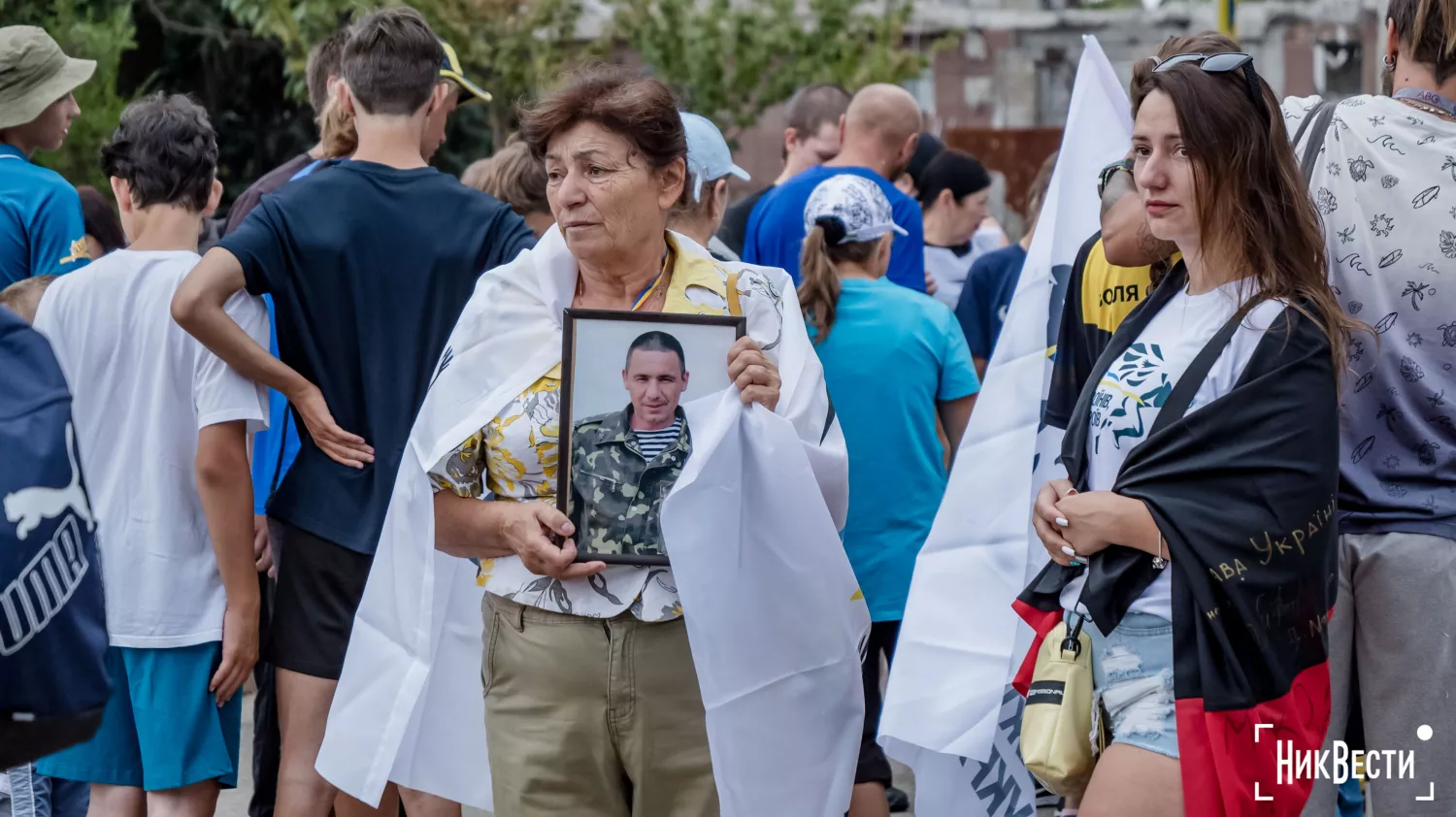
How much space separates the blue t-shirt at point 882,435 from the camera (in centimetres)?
476

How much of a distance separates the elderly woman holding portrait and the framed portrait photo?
0.15 feet

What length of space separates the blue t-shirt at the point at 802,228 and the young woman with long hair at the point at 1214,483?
9.33 feet

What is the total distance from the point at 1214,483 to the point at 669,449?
3.13ft

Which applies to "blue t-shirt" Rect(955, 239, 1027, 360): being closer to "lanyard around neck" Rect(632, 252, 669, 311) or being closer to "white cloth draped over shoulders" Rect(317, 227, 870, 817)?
"white cloth draped over shoulders" Rect(317, 227, 870, 817)

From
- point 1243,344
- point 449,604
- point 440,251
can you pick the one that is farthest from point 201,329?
point 1243,344

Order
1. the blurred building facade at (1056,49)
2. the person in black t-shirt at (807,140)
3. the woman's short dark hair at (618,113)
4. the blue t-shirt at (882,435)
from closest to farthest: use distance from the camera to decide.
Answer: the woman's short dark hair at (618,113) < the blue t-shirt at (882,435) < the person in black t-shirt at (807,140) < the blurred building facade at (1056,49)

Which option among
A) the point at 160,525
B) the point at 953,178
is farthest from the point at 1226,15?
the point at 160,525

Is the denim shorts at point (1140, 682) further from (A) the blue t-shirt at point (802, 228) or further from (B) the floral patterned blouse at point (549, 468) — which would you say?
(A) the blue t-shirt at point (802, 228)

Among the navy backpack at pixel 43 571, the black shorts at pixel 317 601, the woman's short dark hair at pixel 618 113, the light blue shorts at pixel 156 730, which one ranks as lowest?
the light blue shorts at pixel 156 730

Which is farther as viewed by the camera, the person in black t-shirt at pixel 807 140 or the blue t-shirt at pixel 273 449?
the person in black t-shirt at pixel 807 140

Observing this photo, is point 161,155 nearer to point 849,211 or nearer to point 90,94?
point 849,211

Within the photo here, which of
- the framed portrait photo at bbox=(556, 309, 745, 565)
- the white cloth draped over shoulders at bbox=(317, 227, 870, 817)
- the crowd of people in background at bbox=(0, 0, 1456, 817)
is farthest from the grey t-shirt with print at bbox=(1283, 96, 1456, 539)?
the framed portrait photo at bbox=(556, 309, 745, 565)

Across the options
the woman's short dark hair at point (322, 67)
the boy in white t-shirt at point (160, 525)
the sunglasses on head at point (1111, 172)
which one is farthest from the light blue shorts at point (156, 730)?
the sunglasses on head at point (1111, 172)

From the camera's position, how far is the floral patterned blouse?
9.64 ft
